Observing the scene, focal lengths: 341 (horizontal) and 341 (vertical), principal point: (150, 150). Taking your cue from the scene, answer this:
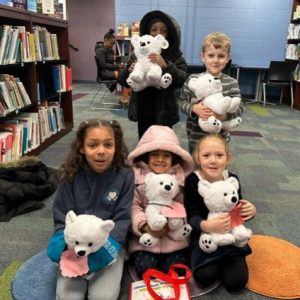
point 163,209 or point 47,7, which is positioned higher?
point 47,7

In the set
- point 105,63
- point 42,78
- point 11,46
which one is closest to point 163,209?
point 11,46

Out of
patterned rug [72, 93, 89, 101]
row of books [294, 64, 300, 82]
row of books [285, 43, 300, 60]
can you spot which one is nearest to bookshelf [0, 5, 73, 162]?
patterned rug [72, 93, 89, 101]

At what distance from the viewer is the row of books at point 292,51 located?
19.7 feet

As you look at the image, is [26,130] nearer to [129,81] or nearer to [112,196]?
[129,81]

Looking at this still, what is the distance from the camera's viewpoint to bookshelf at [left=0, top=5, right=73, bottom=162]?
2879 millimetres

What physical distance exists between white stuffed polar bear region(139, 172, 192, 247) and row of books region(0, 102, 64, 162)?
5.03 ft

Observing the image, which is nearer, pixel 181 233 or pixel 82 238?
pixel 82 238

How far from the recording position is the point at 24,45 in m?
2.85

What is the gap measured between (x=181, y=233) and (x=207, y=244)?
14 cm

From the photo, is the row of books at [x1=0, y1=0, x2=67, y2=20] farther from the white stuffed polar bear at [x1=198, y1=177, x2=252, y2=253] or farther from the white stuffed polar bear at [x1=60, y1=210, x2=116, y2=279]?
the white stuffed polar bear at [x1=198, y1=177, x2=252, y2=253]

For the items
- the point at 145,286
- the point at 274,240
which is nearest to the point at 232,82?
the point at 274,240

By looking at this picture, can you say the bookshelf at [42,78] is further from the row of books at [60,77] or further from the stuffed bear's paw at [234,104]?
the stuffed bear's paw at [234,104]

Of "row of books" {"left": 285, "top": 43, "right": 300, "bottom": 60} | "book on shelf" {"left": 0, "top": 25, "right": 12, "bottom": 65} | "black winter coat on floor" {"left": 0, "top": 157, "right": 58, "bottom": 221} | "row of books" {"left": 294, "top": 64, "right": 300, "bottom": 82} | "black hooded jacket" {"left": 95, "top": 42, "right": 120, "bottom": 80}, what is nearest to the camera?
"black winter coat on floor" {"left": 0, "top": 157, "right": 58, "bottom": 221}

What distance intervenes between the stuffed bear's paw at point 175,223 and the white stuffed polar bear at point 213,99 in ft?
1.81
